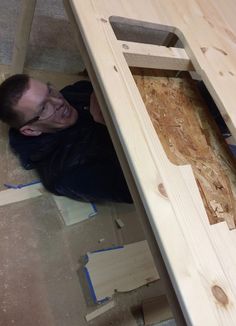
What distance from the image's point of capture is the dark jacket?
1.14 meters

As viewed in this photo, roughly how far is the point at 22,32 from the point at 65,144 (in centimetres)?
55

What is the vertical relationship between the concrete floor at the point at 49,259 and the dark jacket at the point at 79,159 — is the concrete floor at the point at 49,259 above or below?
below

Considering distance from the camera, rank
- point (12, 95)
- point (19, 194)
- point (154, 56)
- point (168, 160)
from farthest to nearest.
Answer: point (19, 194)
point (12, 95)
point (154, 56)
point (168, 160)

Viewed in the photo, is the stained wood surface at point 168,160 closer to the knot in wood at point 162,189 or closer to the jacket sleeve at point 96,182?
the knot in wood at point 162,189

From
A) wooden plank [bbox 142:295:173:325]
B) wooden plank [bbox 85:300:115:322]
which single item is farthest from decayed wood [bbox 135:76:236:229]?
wooden plank [bbox 85:300:115:322]

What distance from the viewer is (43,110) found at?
3.55 ft

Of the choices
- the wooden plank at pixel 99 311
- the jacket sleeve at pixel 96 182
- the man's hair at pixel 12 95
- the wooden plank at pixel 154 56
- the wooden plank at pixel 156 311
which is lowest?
the wooden plank at pixel 99 311

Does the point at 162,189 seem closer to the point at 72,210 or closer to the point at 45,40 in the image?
the point at 72,210

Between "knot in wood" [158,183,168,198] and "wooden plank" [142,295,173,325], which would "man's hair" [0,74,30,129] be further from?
"wooden plank" [142,295,173,325]

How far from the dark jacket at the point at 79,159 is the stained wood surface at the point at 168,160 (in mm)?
446

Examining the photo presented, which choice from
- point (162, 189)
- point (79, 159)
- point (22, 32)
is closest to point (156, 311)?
point (79, 159)

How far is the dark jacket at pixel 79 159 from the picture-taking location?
1141mm

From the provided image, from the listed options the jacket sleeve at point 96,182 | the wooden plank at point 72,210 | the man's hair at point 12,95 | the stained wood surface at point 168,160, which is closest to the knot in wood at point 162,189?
the stained wood surface at point 168,160

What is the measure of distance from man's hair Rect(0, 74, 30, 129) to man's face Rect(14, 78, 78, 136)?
1cm
